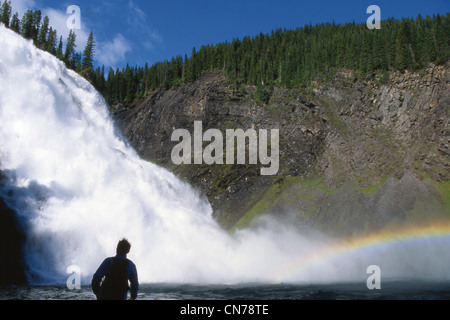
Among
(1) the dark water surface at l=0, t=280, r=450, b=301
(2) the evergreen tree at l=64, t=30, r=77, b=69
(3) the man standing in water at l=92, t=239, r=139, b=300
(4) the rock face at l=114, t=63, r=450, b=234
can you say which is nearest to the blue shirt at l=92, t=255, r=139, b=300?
(3) the man standing in water at l=92, t=239, r=139, b=300

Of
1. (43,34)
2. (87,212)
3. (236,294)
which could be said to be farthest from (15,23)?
(236,294)

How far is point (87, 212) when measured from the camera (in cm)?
3022

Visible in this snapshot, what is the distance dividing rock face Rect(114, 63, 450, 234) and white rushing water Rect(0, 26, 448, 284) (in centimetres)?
770

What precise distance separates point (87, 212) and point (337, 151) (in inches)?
1639

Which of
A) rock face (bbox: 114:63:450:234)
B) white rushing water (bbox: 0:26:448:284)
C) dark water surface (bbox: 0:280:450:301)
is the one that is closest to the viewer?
dark water surface (bbox: 0:280:450:301)

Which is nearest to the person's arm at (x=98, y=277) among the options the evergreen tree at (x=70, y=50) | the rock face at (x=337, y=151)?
the rock face at (x=337, y=151)

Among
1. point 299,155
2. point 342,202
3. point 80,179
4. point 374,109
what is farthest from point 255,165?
point 80,179

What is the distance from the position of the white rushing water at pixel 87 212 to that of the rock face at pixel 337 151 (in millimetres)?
7704

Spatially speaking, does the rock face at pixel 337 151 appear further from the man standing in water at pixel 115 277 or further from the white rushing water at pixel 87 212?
the man standing in water at pixel 115 277

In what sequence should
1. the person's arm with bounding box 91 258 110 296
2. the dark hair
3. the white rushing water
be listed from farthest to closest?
1. the white rushing water
2. the dark hair
3. the person's arm with bounding box 91 258 110 296

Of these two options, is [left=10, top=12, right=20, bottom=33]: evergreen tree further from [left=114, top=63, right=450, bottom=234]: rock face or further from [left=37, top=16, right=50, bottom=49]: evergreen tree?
[left=114, top=63, right=450, bottom=234]: rock face

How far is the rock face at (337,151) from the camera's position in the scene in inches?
1795

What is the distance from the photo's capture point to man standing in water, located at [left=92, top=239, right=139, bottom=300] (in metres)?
6.54

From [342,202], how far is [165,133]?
1642 inches
